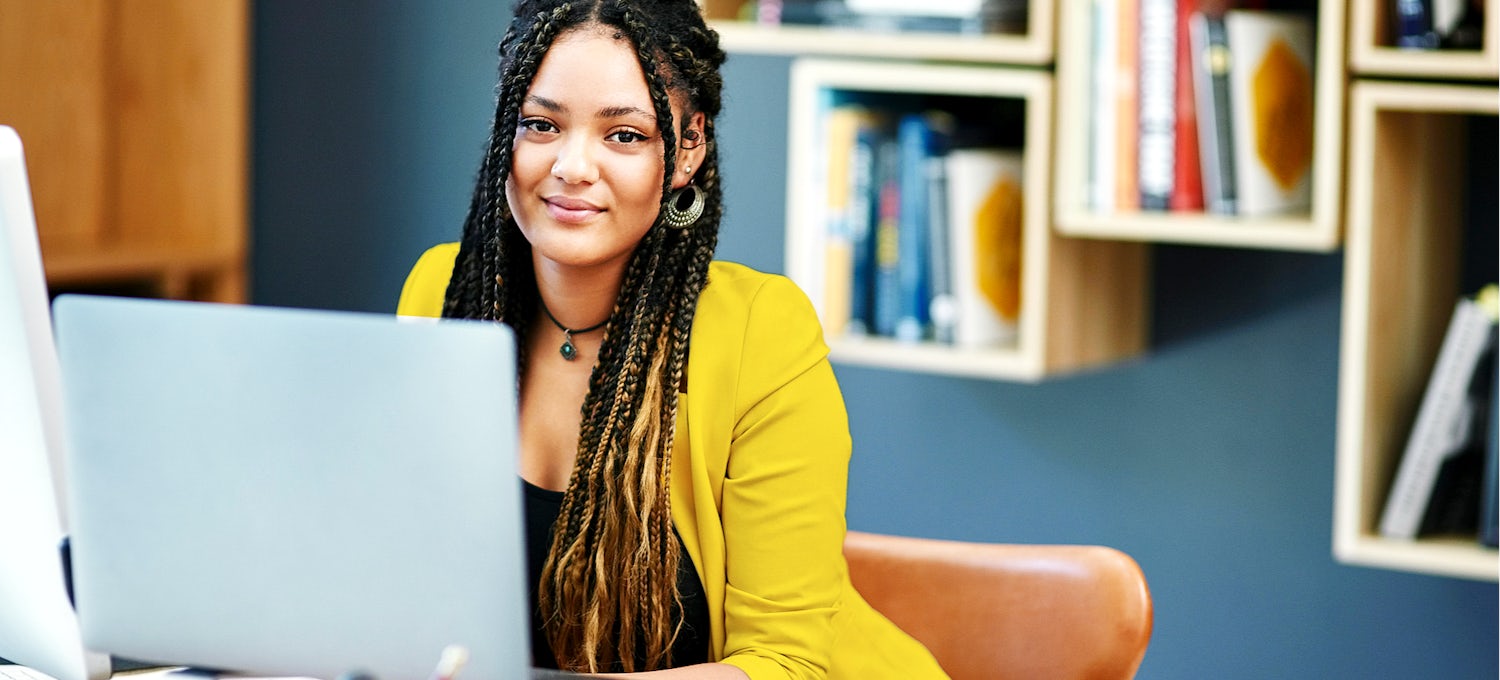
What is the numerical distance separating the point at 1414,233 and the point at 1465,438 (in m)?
0.25

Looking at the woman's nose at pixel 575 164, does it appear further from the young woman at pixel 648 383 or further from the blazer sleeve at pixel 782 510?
the blazer sleeve at pixel 782 510

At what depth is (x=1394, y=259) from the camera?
70.1 inches

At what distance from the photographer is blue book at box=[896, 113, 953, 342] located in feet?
6.39

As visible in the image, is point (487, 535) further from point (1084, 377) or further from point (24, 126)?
point (24, 126)

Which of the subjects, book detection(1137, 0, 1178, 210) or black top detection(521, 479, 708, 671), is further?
book detection(1137, 0, 1178, 210)

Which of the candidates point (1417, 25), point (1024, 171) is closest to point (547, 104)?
point (1024, 171)

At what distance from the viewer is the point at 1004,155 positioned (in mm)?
1964

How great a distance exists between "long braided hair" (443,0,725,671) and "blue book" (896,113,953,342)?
0.69 metres

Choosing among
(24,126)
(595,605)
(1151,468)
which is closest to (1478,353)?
(1151,468)

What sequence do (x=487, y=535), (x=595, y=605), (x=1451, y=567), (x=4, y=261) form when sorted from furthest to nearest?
(x=1451, y=567), (x=595, y=605), (x=4, y=261), (x=487, y=535)

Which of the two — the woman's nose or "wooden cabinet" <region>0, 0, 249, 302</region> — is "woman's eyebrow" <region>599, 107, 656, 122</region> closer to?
the woman's nose

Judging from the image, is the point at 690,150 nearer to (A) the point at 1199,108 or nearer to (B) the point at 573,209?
(B) the point at 573,209

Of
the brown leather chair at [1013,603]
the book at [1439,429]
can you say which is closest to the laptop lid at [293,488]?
the brown leather chair at [1013,603]

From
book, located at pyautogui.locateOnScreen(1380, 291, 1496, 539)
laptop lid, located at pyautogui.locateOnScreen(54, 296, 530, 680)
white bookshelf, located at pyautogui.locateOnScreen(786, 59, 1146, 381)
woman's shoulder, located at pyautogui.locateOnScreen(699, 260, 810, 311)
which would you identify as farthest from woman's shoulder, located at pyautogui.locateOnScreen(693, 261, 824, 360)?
book, located at pyautogui.locateOnScreen(1380, 291, 1496, 539)
